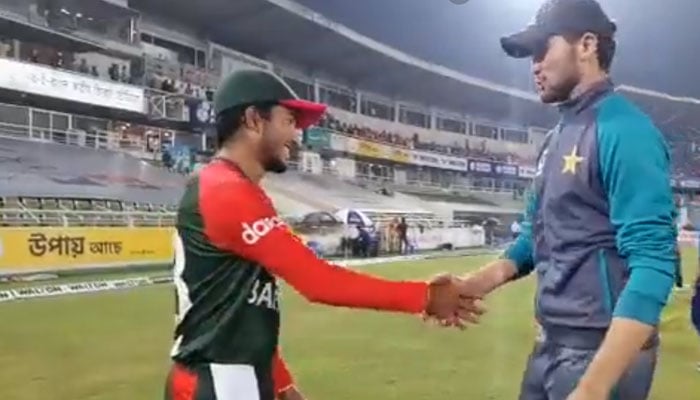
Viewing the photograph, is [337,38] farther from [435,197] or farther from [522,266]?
[522,266]

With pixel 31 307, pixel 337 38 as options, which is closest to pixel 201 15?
pixel 337 38

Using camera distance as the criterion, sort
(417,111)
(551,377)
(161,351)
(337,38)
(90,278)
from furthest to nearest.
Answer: (337,38), (417,111), (90,278), (161,351), (551,377)

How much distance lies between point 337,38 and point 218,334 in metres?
11.3

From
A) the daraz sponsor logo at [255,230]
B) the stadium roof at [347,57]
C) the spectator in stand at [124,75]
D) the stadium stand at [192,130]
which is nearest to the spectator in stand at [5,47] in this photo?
the stadium stand at [192,130]

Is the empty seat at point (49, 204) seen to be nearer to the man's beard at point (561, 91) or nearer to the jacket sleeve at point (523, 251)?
the jacket sleeve at point (523, 251)

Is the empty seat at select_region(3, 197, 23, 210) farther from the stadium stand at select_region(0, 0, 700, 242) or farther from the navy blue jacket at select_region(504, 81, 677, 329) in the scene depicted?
the navy blue jacket at select_region(504, 81, 677, 329)

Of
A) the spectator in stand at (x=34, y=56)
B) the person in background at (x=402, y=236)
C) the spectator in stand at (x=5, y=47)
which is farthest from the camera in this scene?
the person in background at (x=402, y=236)

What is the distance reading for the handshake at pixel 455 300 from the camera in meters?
1.36

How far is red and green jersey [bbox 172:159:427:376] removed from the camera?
1.21 metres

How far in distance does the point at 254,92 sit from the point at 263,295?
12.4 inches

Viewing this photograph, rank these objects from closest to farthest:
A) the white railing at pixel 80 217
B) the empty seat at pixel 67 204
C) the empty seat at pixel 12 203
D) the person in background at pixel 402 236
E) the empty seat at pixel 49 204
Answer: the white railing at pixel 80 217 → the empty seat at pixel 12 203 → the empty seat at pixel 49 204 → the empty seat at pixel 67 204 → the person in background at pixel 402 236

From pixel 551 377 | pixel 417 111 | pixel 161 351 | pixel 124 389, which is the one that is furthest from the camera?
pixel 417 111

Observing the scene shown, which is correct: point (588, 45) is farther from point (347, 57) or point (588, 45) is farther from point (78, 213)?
point (347, 57)

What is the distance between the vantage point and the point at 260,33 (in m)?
14.6
